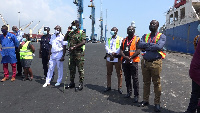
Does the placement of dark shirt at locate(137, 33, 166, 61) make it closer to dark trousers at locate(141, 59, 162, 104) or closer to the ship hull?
dark trousers at locate(141, 59, 162, 104)

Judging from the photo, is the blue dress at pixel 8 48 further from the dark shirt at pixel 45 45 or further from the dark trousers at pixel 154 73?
the dark trousers at pixel 154 73

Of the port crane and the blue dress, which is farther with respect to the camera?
the port crane

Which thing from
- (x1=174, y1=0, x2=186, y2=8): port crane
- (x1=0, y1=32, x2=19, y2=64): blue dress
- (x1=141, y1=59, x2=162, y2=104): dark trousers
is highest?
(x1=174, y1=0, x2=186, y2=8): port crane

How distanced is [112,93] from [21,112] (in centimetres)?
260

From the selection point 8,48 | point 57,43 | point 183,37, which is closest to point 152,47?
point 57,43

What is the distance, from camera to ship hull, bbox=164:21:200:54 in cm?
2069

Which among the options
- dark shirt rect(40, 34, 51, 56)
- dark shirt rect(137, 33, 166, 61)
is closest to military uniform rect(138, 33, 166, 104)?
dark shirt rect(137, 33, 166, 61)

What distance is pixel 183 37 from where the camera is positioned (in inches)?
924

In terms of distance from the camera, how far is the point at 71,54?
5941 mm

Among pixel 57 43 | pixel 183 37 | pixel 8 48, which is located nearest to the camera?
pixel 57 43

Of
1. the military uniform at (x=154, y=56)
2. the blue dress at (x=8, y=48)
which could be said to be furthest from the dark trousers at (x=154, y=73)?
the blue dress at (x=8, y=48)

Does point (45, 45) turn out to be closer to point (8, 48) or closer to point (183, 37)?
point (8, 48)

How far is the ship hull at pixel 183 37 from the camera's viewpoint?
20688 millimetres

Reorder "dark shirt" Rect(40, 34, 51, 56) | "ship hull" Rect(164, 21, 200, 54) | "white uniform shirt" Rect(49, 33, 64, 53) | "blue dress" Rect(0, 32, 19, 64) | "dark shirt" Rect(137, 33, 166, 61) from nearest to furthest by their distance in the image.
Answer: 1. "dark shirt" Rect(137, 33, 166, 61)
2. "white uniform shirt" Rect(49, 33, 64, 53)
3. "blue dress" Rect(0, 32, 19, 64)
4. "dark shirt" Rect(40, 34, 51, 56)
5. "ship hull" Rect(164, 21, 200, 54)
